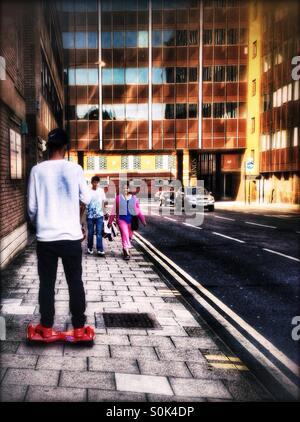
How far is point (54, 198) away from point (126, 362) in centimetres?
171

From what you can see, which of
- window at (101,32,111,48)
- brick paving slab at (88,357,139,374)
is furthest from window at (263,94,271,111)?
brick paving slab at (88,357,139,374)

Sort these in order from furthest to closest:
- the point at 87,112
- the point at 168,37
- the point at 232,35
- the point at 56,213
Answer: the point at 87,112 → the point at 232,35 → the point at 168,37 → the point at 56,213

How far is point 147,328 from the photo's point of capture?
5.31 m

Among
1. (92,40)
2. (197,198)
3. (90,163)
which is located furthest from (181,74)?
(197,198)

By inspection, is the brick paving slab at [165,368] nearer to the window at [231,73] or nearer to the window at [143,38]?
the window at [143,38]

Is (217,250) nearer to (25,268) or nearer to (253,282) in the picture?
(253,282)

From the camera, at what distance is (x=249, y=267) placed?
9977 millimetres

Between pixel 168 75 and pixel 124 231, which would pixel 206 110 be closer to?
pixel 168 75

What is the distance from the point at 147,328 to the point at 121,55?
44.7 meters

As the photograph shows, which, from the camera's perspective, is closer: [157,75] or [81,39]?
[81,39]

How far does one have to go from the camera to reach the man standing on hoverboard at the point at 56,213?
4297 mm

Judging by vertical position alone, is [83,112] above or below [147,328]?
above

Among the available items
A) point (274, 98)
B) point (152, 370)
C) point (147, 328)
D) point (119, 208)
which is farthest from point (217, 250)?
point (274, 98)

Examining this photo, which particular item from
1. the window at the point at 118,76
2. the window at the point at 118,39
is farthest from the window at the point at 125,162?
the window at the point at 118,39
